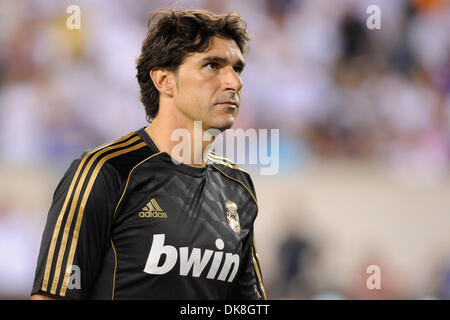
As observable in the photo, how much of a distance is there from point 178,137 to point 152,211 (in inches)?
14.5

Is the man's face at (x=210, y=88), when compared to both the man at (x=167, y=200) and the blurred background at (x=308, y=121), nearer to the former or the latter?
the man at (x=167, y=200)

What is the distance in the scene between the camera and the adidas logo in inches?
93.7

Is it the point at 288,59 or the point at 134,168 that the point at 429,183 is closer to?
the point at 288,59

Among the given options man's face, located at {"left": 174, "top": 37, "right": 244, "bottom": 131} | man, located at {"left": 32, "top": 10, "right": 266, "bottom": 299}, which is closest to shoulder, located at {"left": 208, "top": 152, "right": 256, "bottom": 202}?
man, located at {"left": 32, "top": 10, "right": 266, "bottom": 299}

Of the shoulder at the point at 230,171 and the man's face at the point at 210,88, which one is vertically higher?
the man's face at the point at 210,88

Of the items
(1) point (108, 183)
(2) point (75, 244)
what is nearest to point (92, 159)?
(1) point (108, 183)

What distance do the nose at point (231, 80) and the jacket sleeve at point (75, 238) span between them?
668 mm

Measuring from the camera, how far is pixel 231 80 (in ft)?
8.49

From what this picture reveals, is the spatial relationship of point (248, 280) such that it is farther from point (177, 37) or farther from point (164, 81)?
point (177, 37)

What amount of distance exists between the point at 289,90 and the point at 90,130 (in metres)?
2.26

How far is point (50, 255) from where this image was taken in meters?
2.23

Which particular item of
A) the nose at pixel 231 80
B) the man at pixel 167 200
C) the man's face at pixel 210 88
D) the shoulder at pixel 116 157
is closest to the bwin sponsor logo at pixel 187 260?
the man at pixel 167 200

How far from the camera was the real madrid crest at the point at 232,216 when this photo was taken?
2.66 m

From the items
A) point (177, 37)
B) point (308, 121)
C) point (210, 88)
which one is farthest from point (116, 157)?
point (308, 121)
